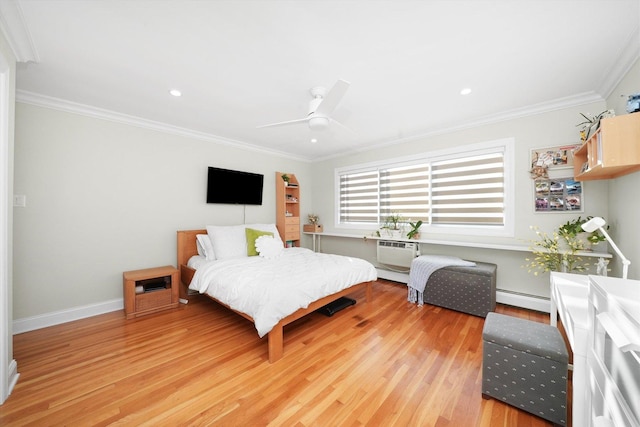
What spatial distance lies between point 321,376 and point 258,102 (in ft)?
9.14

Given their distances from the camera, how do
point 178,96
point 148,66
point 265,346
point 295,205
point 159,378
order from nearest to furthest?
1. point 159,378
2. point 148,66
3. point 265,346
4. point 178,96
5. point 295,205

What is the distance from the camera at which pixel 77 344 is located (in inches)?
88.7

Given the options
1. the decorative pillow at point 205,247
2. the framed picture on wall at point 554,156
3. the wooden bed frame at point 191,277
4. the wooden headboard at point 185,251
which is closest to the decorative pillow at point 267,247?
the decorative pillow at point 205,247

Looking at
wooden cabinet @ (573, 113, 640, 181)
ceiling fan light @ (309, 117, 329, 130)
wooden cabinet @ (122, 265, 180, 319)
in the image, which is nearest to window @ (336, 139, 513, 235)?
wooden cabinet @ (573, 113, 640, 181)

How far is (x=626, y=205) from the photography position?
211cm

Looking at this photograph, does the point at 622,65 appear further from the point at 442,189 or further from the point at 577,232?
the point at 442,189

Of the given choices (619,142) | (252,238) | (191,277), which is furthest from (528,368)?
(191,277)

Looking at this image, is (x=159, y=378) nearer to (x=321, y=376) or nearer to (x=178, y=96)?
(x=321, y=376)

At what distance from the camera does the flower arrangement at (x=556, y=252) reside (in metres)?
2.44

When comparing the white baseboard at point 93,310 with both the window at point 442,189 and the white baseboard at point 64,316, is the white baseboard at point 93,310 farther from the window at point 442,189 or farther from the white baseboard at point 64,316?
the window at point 442,189

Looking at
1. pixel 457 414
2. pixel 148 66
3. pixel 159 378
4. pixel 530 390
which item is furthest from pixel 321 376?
pixel 148 66

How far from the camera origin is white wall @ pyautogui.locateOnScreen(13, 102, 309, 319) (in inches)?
99.7

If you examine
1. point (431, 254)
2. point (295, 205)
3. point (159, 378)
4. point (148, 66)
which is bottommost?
point (159, 378)

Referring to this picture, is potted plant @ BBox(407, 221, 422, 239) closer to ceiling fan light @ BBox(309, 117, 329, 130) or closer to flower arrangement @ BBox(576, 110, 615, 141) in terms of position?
flower arrangement @ BBox(576, 110, 615, 141)
